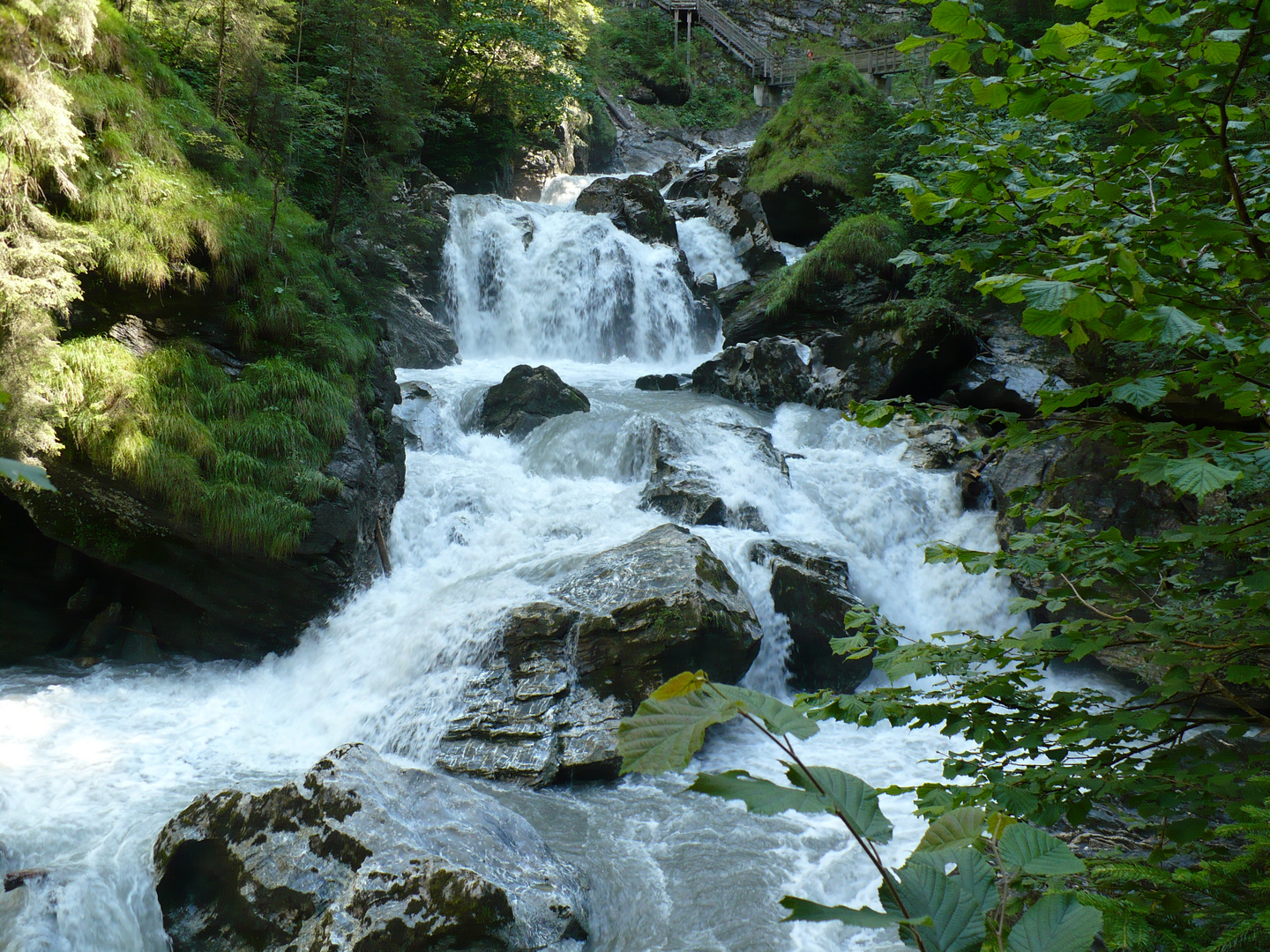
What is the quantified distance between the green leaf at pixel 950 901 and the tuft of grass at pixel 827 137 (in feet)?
52.3

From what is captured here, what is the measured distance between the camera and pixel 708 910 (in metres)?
4.04

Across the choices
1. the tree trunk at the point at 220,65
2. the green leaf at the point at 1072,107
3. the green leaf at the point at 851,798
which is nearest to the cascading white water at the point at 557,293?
the tree trunk at the point at 220,65

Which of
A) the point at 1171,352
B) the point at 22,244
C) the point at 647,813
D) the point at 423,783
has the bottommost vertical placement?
the point at 647,813

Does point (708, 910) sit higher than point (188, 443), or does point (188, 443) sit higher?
point (188, 443)

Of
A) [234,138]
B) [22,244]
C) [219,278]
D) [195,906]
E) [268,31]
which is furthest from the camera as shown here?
[268,31]

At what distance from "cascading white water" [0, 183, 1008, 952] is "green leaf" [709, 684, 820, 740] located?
3609 mm

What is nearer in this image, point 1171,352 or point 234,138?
point 1171,352

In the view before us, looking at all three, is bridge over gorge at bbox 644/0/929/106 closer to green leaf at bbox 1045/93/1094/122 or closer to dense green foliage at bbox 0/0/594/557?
dense green foliage at bbox 0/0/594/557

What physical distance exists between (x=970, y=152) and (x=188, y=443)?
6846 millimetres

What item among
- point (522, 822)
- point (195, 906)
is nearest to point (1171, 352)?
point (522, 822)

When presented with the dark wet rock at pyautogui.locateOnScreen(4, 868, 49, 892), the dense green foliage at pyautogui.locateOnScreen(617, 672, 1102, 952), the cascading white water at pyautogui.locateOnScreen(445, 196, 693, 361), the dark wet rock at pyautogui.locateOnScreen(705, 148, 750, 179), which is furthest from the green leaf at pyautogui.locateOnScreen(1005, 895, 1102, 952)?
the dark wet rock at pyautogui.locateOnScreen(705, 148, 750, 179)

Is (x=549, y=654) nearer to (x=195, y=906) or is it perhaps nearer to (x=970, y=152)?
(x=195, y=906)

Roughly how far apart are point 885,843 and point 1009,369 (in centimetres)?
1159

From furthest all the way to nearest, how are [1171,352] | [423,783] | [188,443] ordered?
[188,443]
[1171,352]
[423,783]
